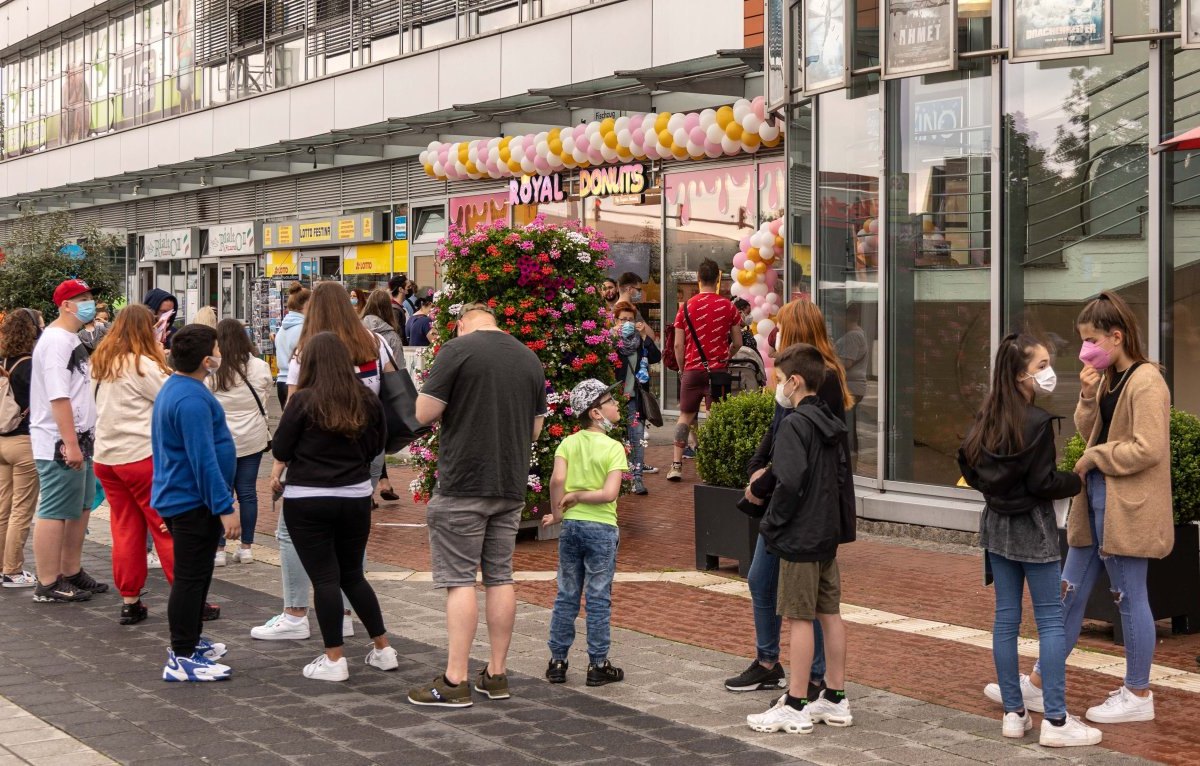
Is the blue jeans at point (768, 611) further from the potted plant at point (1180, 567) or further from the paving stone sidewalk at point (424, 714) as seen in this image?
the potted plant at point (1180, 567)

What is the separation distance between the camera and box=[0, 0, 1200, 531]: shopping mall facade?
33.5 feet

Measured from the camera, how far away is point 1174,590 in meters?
7.83

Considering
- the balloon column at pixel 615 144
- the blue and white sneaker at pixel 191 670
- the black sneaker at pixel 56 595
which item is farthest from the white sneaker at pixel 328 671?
the balloon column at pixel 615 144

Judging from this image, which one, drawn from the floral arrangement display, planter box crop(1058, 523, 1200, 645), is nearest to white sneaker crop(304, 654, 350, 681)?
planter box crop(1058, 523, 1200, 645)

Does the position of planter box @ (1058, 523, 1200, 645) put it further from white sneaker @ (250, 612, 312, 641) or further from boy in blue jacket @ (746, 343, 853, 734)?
white sneaker @ (250, 612, 312, 641)

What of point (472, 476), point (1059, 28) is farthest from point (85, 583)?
point (1059, 28)

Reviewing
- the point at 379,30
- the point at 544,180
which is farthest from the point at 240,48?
the point at 544,180

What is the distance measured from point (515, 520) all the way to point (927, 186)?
5.40m

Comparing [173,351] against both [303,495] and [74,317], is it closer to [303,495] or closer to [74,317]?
[303,495]

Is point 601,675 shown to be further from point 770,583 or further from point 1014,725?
point 1014,725

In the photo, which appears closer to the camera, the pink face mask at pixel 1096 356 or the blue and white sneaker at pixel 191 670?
the pink face mask at pixel 1096 356

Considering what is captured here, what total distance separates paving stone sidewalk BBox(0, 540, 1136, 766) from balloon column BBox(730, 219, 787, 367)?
7168 millimetres

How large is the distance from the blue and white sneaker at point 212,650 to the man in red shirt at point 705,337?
7055 millimetres

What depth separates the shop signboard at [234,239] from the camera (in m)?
30.7
